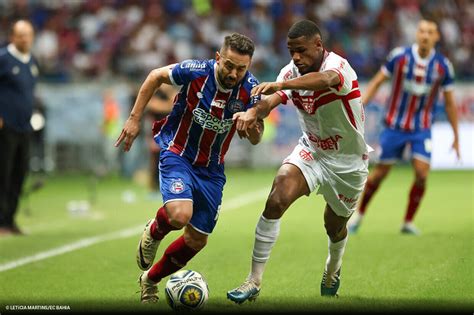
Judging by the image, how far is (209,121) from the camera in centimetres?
759

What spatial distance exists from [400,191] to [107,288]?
37.5 ft

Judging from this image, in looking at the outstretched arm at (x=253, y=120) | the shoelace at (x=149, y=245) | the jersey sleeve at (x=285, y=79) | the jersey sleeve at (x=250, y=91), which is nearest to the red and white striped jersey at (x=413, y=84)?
the jersey sleeve at (x=285, y=79)

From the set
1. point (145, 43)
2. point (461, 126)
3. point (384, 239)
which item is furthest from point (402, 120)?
point (145, 43)

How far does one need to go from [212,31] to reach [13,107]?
13353mm

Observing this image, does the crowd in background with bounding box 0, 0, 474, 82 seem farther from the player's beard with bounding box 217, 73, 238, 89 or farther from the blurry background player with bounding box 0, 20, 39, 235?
the player's beard with bounding box 217, 73, 238, 89

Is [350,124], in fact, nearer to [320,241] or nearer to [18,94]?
→ [320,241]

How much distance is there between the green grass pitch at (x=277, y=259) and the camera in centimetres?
751

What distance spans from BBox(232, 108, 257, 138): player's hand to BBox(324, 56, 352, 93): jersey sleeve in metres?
0.76

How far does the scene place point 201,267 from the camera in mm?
9609

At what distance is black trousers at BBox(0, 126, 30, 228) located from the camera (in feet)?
41.3

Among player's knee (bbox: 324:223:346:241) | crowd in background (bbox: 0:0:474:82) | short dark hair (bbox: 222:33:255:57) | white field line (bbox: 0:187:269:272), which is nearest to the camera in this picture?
short dark hair (bbox: 222:33:255:57)

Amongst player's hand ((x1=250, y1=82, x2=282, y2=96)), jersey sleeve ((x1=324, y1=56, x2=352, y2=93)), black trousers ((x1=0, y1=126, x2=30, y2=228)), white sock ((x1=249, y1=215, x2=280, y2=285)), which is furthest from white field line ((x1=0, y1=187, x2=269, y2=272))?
jersey sleeve ((x1=324, y1=56, x2=352, y2=93))

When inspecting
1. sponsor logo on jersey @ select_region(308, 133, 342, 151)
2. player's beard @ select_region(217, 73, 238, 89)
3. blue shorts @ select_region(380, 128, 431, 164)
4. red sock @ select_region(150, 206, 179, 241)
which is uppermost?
player's beard @ select_region(217, 73, 238, 89)

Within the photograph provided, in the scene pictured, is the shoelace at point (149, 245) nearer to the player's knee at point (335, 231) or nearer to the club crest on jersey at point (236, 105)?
the club crest on jersey at point (236, 105)
